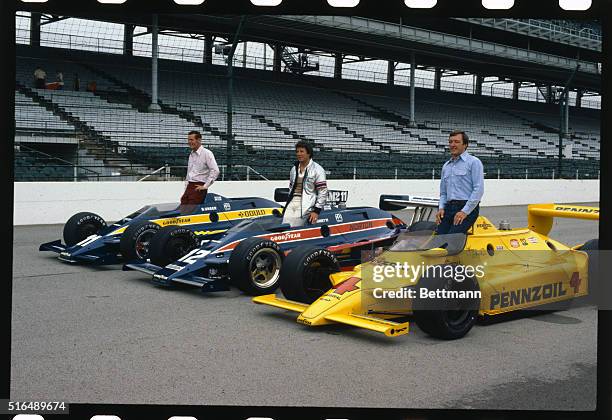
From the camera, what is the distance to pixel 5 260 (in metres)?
2.66

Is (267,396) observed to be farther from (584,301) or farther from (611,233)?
(584,301)

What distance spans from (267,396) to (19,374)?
159cm

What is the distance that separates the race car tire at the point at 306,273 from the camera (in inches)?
223

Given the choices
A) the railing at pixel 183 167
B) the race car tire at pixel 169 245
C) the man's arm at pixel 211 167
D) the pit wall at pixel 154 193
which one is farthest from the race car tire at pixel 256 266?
the railing at pixel 183 167

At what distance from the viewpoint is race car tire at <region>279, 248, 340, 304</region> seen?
5.66 metres

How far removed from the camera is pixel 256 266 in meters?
6.55

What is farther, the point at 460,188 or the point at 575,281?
the point at 575,281

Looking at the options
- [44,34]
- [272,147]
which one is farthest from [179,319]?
[44,34]

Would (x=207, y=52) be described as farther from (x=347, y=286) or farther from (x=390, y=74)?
(x=347, y=286)

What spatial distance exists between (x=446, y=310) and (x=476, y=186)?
127 centimetres

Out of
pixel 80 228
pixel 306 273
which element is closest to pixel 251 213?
pixel 80 228

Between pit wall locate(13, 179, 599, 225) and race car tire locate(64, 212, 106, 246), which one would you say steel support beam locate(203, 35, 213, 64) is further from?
race car tire locate(64, 212, 106, 246)

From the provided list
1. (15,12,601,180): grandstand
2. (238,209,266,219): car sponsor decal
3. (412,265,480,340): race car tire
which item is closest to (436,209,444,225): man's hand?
(412,265,480,340): race car tire

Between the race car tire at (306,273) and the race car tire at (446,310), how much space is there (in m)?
1.12
